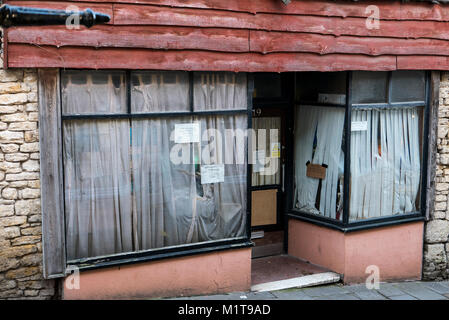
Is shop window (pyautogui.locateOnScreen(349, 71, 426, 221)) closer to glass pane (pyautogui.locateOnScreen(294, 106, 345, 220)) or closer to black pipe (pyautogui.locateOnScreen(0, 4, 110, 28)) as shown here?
glass pane (pyautogui.locateOnScreen(294, 106, 345, 220))

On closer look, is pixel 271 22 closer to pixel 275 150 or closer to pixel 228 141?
pixel 228 141

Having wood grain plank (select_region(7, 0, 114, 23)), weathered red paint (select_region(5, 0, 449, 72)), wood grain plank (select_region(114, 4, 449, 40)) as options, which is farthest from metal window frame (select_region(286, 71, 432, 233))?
wood grain plank (select_region(7, 0, 114, 23))

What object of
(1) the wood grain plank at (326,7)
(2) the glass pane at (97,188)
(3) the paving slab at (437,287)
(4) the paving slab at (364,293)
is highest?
(1) the wood grain plank at (326,7)

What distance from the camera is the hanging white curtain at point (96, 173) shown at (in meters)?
6.70

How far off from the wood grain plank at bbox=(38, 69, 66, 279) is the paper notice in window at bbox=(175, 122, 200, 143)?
1.48 m

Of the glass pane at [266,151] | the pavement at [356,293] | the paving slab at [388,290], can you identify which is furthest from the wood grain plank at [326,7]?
the paving slab at [388,290]

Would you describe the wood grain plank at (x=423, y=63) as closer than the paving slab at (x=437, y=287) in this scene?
Yes

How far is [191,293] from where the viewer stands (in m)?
7.55

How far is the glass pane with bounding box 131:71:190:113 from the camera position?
23.0 feet

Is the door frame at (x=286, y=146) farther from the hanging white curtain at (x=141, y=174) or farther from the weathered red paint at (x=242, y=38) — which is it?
the hanging white curtain at (x=141, y=174)

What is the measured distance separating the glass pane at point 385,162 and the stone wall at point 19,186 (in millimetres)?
4525

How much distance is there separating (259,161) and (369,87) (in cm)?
198

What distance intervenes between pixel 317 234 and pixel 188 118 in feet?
9.83

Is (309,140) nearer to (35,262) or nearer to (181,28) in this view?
(181,28)
